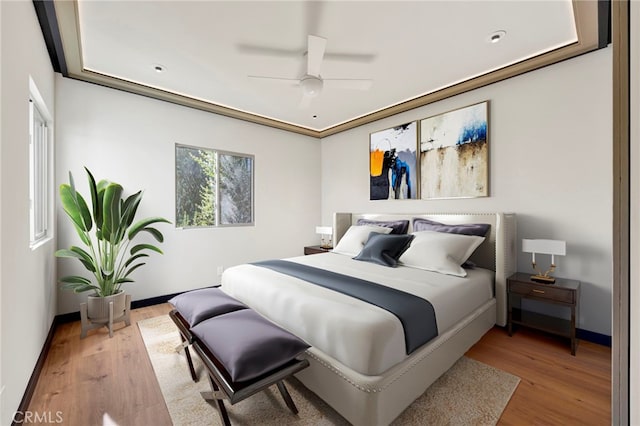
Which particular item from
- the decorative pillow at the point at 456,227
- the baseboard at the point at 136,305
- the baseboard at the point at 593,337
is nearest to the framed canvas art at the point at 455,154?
the decorative pillow at the point at 456,227

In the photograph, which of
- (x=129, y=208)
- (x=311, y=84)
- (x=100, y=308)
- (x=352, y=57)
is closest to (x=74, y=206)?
(x=129, y=208)

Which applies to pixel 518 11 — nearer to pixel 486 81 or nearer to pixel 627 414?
pixel 486 81

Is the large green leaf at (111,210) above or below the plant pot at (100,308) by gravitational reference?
above

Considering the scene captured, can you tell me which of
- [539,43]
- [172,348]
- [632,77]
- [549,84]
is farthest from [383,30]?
[172,348]

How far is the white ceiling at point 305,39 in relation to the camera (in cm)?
207

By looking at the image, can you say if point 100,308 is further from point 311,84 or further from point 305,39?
point 305,39

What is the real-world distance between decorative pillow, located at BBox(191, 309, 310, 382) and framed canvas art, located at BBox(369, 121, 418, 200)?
2.95m

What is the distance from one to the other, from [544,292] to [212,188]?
413 cm

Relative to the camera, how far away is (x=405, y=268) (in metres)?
2.81

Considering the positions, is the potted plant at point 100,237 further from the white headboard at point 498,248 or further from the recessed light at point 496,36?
the recessed light at point 496,36

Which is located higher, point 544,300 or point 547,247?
point 547,247

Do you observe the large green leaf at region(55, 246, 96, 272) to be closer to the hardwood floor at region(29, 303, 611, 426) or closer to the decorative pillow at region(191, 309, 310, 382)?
the hardwood floor at region(29, 303, 611, 426)

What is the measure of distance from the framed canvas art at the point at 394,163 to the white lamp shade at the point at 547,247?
1.53 metres

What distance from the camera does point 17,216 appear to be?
5.31ft
